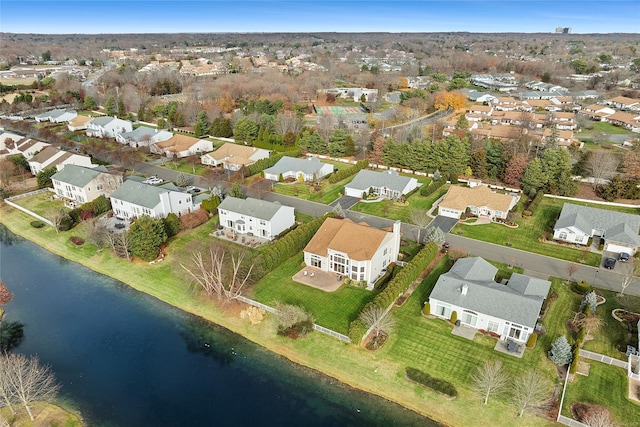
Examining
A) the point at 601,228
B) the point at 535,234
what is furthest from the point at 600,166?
the point at 535,234

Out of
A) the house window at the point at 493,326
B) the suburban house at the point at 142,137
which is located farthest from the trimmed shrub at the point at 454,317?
the suburban house at the point at 142,137

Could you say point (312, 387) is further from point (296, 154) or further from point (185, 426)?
point (296, 154)

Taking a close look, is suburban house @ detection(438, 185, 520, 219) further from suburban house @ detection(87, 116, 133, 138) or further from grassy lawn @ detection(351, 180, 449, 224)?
suburban house @ detection(87, 116, 133, 138)

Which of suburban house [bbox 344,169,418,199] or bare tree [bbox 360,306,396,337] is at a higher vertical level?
suburban house [bbox 344,169,418,199]

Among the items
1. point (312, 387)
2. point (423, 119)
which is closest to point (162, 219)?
point (312, 387)

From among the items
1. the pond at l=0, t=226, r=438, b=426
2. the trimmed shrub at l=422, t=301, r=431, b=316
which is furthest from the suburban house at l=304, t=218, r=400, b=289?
the pond at l=0, t=226, r=438, b=426

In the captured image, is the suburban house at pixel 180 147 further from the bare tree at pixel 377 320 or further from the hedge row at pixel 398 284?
the bare tree at pixel 377 320

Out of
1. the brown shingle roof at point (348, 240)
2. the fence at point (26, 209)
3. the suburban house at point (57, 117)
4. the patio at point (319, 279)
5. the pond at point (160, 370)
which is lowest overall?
the pond at point (160, 370)
